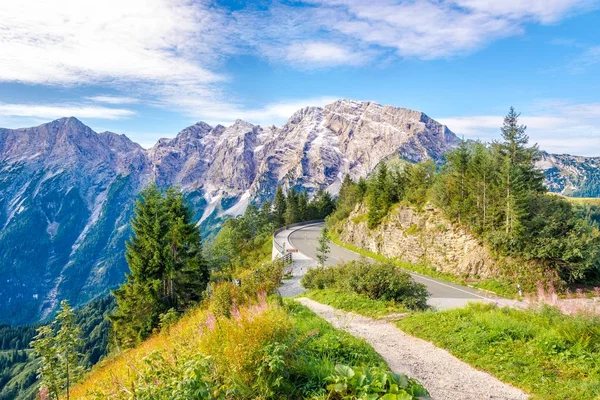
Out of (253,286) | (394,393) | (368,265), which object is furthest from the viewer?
(368,265)

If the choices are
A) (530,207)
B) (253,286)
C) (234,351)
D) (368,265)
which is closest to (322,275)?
(368,265)

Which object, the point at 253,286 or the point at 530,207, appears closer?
the point at 253,286

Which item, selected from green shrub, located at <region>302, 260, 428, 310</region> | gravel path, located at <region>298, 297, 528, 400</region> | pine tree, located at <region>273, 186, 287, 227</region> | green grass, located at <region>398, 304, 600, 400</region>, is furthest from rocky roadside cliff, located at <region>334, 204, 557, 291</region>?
pine tree, located at <region>273, 186, 287, 227</region>

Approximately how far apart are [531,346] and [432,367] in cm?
257

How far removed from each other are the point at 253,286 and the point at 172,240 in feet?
49.9

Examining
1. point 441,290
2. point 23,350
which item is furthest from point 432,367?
point 23,350

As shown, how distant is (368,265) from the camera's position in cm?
1770

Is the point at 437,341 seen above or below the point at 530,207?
below

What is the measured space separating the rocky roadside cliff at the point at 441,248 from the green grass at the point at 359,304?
57.1ft

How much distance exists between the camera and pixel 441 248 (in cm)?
3359

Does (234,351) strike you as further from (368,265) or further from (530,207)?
(530,207)

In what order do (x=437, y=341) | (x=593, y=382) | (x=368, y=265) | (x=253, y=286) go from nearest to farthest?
(x=593, y=382), (x=437, y=341), (x=253, y=286), (x=368, y=265)

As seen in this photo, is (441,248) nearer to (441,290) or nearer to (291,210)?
(441,290)

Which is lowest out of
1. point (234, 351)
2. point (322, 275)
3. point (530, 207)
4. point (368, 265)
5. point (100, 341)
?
point (100, 341)
